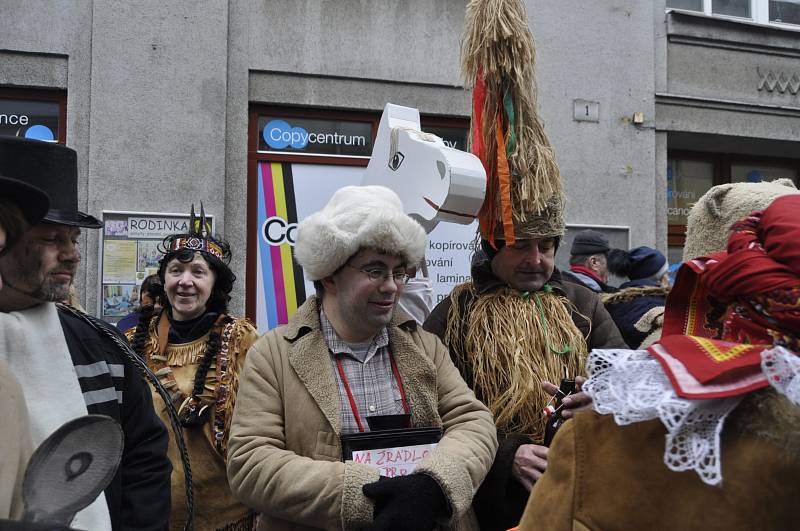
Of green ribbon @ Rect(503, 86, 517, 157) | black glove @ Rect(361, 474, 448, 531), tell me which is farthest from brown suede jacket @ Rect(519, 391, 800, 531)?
green ribbon @ Rect(503, 86, 517, 157)

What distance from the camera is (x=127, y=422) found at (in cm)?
229

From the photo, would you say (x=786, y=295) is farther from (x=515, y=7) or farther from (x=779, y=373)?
(x=515, y=7)

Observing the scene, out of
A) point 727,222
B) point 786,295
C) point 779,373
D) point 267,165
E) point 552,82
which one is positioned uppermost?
point 552,82

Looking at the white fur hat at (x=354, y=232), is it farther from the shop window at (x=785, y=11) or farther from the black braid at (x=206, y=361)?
the shop window at (x=785, y=11)

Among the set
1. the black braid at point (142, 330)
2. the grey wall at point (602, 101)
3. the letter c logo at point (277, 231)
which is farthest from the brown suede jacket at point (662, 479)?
the grey wall at point (602, 101)

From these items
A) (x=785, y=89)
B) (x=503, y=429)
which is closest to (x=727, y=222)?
(x=503, y=429)

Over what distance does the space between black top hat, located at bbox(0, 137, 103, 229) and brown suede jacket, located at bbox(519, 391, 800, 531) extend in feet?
5.18

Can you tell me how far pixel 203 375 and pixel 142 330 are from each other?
47 centimetres

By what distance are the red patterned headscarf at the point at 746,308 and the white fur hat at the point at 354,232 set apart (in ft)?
4.18

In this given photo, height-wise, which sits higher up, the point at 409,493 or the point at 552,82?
the point at 552,82

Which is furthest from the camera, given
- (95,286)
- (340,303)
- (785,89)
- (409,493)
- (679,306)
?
(785,89)

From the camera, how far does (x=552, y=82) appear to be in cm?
725

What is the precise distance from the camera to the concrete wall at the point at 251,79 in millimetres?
6070

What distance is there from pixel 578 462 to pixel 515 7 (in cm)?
222
